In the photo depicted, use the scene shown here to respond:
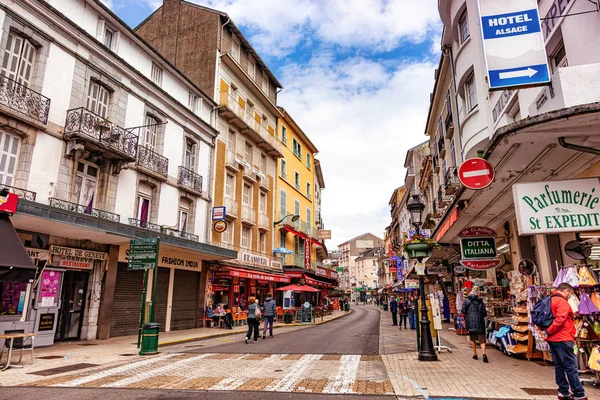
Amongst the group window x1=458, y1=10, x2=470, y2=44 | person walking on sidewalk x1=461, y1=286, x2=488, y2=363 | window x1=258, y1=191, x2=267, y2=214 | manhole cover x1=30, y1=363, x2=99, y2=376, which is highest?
window x1=458, y1=10, x2=470, y2=44

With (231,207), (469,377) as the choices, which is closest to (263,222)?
(231,207)

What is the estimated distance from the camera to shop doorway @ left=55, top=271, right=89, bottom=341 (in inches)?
517

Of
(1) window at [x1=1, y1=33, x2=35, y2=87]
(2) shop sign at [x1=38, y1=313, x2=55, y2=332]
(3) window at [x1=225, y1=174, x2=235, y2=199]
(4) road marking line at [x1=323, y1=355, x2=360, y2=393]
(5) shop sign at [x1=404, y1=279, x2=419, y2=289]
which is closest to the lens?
(4) road marking line at [x1=323, y1=355, x2=360, y2=393]

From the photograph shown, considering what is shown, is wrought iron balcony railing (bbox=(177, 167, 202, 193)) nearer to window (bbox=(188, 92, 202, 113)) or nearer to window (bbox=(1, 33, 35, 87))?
window (bbox=(188, 92, 202, 113))

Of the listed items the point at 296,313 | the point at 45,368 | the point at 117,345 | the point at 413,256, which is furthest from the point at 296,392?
the point at 296,313

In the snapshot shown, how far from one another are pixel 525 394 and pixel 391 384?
206cm

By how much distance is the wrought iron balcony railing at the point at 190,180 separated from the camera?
63.4 feet

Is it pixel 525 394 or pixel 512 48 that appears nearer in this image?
pixel 525 394

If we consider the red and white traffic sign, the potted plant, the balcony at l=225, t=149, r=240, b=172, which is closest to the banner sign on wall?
the red and white traffic sign

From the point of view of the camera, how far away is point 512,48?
6.94m

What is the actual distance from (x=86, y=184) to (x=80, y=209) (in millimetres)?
1108

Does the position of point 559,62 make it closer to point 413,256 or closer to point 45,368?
point 413,256

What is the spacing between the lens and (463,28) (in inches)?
572

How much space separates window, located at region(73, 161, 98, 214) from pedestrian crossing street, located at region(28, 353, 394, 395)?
6.79 meters
